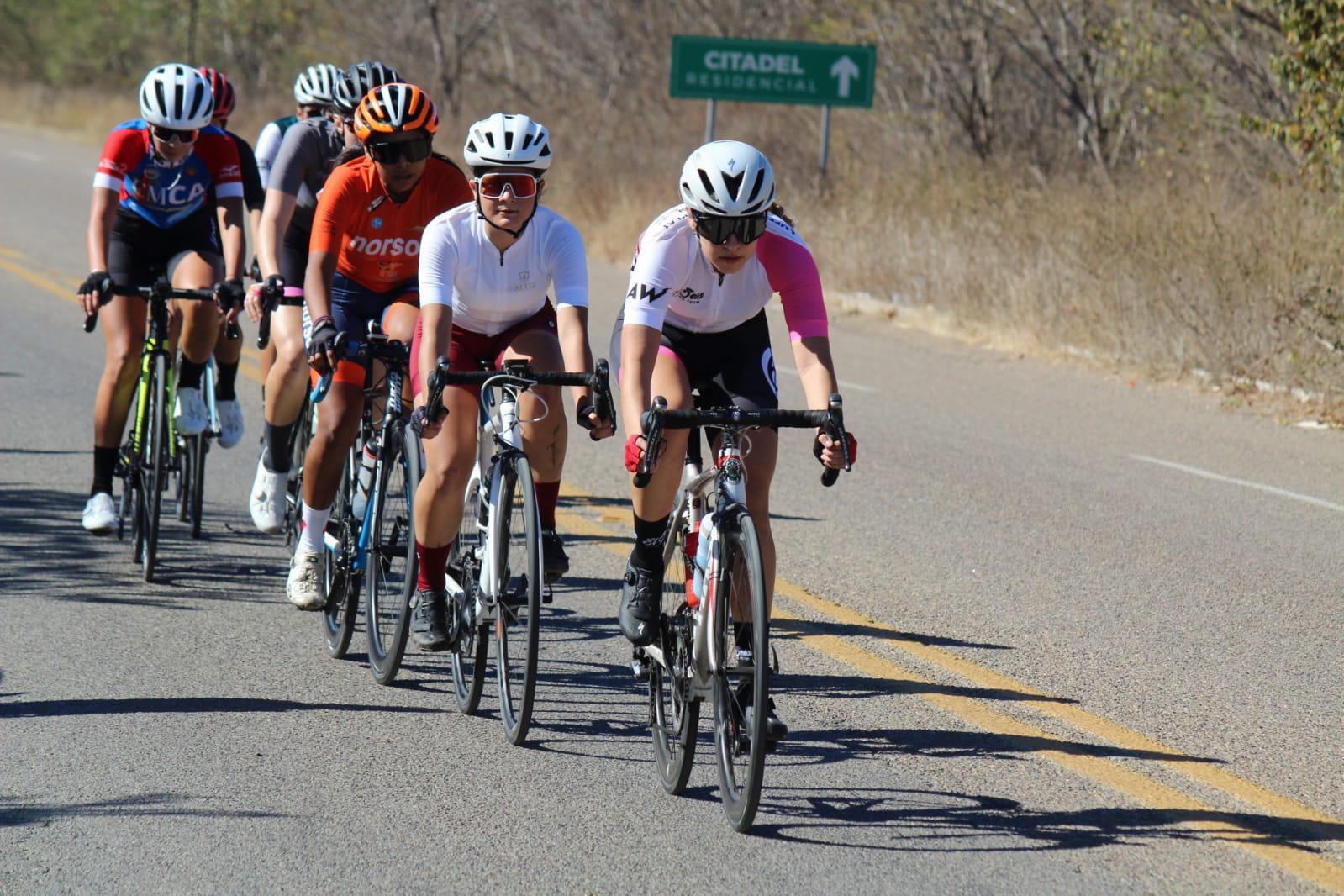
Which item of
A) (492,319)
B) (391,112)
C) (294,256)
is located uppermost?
(391,112)

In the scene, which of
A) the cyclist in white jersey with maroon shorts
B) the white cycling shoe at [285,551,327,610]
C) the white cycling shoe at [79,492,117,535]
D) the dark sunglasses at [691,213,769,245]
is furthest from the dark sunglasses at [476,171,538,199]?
the white cycling shoe at [79,492,117,535]

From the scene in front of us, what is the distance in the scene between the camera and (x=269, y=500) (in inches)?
286

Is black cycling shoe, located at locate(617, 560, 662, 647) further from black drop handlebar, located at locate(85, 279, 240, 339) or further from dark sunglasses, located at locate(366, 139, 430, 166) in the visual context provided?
black drop handlebar, located at locate(85, 279, 240, 339)

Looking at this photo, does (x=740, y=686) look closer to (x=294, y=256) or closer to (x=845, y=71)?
(x=294, y=256)

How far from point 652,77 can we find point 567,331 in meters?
25.8

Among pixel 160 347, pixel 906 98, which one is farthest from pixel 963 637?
pixel 906 98

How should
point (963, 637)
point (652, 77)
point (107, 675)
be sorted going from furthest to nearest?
1. point (652, 77)
2. point (963, 637)
3. point (107, 675)

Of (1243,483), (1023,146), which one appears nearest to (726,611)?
(1243,483)

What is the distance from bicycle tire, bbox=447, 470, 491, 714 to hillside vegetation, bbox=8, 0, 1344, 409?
8.06 metres

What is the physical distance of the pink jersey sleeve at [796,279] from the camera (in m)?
5.00

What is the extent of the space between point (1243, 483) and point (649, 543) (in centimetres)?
560

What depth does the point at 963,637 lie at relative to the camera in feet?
21.2

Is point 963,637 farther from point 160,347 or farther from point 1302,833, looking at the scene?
point 160,347

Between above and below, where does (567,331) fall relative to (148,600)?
above
